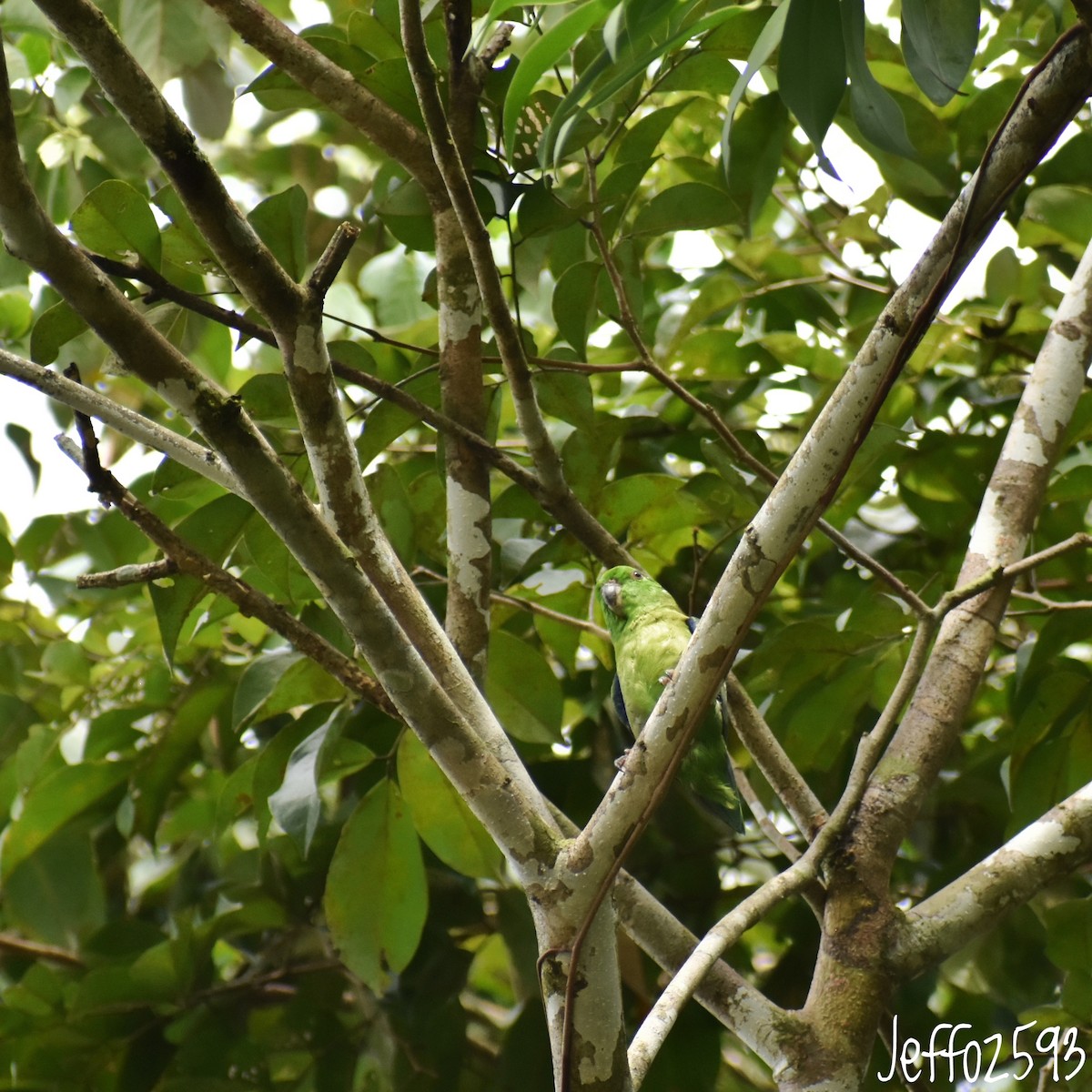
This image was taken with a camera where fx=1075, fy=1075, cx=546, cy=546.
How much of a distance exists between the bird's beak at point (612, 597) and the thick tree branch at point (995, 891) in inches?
30.2

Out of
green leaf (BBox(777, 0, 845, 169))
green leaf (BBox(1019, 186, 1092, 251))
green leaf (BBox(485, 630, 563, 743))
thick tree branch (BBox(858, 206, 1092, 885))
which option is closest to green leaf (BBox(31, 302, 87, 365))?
green leaf (BBox(485, 630, 563, 743))

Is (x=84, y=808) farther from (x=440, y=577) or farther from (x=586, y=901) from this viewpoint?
(x=586, y=901)

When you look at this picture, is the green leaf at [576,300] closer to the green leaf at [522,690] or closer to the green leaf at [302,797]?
the green leaf at [522,690]

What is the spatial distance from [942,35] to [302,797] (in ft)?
3.96

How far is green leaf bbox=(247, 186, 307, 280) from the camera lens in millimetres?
1461

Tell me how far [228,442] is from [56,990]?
1.59 metres

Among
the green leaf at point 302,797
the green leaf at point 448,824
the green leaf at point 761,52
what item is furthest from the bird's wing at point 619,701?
the green leaf at point 761,52

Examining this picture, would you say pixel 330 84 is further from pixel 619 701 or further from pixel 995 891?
pixel 995 891

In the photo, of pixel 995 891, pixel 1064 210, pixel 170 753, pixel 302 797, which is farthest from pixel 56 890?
pixel 1064 210

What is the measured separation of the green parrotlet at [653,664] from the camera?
6.23 feet

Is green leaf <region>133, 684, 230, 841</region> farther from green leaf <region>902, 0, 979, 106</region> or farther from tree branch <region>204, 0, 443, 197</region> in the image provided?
green leaf <region>902, 0, 979, 106</region>

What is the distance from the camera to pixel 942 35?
1013 mm

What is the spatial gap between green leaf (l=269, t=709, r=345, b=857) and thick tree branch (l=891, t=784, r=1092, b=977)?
2.62ft

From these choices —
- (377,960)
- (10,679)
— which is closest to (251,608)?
(377,960)
